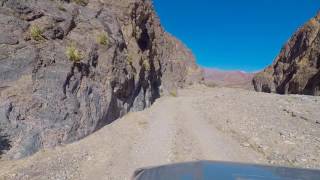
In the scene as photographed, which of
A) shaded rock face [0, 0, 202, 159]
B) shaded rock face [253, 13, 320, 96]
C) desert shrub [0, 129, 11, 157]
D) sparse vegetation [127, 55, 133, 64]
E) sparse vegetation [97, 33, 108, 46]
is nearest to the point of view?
desert shrub [0, 129, 11, 157]

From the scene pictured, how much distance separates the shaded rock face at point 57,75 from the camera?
32.9 feet

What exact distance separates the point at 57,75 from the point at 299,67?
91.7 feet

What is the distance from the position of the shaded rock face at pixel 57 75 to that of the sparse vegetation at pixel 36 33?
80 millimetres

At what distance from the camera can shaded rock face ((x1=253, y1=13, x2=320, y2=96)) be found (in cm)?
3186

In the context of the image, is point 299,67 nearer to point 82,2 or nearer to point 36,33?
point 82,2

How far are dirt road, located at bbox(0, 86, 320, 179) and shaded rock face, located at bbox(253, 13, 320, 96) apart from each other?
49.7ft

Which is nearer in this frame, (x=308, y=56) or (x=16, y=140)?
(x=16, y=140)

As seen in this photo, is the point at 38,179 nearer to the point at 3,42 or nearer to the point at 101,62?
the point at 3,42

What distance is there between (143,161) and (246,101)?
1401cm

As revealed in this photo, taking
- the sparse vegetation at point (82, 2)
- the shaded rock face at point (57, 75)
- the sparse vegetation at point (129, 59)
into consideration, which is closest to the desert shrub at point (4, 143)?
the shaded rock face at point (57, 75)

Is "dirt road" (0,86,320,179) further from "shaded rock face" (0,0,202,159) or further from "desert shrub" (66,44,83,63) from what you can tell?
"desert shrub" (66,44,83,63)

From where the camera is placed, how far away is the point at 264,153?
34.8 ft

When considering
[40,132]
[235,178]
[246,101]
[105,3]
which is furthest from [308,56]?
[235,178]

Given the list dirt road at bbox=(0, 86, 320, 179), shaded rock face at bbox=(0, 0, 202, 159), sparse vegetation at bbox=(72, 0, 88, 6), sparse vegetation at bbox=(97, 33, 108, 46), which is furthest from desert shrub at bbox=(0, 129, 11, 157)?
sparse vegetation at bbox=(72, 0, 88, 6)
